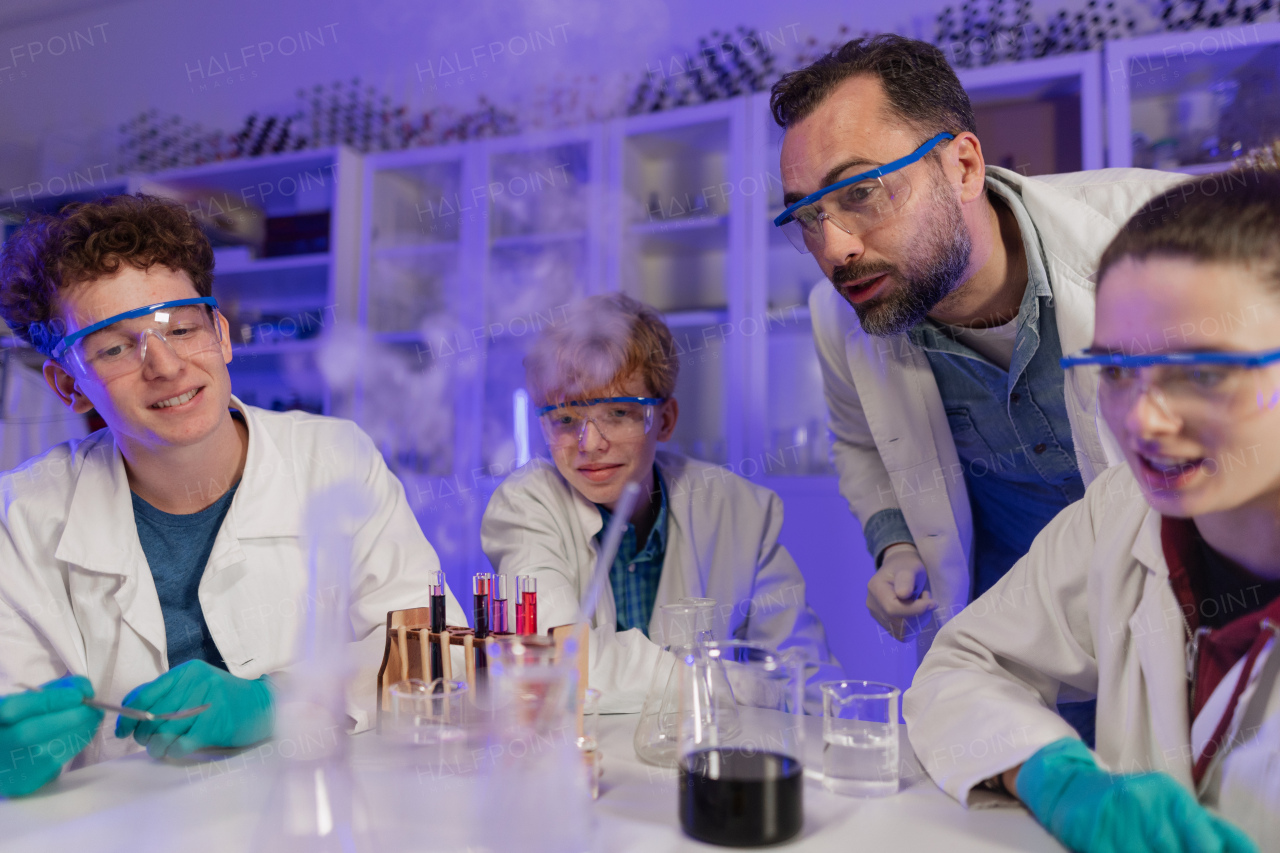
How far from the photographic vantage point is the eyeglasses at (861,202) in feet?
5.15

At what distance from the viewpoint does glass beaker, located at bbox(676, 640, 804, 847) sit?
831 millimetres

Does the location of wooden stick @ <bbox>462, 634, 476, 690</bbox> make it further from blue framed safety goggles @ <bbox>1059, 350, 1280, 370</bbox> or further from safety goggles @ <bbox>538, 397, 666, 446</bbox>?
safety goggles @ <bbox>538, 397, 666, 446</bbox>

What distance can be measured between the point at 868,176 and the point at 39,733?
1.49 m

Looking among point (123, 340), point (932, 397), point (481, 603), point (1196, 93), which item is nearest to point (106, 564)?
point (123, 340)

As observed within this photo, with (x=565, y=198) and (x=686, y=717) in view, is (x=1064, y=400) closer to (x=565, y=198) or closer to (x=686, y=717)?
(x=686, y=717)

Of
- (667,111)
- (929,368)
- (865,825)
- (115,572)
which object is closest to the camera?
(865,825)

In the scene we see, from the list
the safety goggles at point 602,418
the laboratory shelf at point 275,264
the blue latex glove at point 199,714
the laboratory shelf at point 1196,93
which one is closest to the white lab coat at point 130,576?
the blue latex glove at point 199,714

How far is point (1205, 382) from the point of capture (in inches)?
31.4

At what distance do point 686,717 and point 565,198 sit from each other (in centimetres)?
323

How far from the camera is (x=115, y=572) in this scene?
1496mm

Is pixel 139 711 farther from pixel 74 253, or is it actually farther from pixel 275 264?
pixel 275 264

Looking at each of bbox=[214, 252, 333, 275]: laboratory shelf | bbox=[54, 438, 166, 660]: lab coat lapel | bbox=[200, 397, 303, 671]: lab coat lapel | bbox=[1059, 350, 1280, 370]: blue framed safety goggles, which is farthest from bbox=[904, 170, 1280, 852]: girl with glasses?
bbox=[214, 252, 333, 275]: laboratory shelf

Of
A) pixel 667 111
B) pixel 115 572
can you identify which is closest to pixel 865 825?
pixel 115 572

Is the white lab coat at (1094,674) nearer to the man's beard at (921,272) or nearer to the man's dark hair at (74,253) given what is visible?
the man's beard at (921,272)
